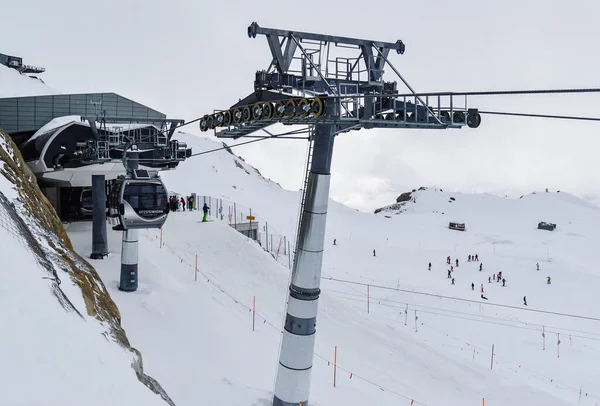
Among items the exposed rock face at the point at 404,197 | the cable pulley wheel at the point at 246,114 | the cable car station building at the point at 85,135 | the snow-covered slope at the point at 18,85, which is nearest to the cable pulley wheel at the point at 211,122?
the cable pulley wheel at the point at 246,114

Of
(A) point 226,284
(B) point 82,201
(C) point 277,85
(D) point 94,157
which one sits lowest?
(A) point 226,284

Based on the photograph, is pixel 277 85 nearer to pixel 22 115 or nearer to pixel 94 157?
pixel 94 157

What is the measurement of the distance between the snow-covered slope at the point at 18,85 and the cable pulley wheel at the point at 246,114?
73.0 metres

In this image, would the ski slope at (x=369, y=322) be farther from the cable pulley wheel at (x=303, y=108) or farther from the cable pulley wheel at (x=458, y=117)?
the cable pulley wheel at (x=458, y=117)

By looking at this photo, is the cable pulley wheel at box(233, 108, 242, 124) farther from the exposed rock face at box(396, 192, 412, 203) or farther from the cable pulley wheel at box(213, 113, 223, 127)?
the exposed rock face at box(396, 192, 412, 203)

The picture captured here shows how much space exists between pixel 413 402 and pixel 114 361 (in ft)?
39.4

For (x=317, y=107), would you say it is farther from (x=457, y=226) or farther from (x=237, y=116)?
(x=457, y=226)

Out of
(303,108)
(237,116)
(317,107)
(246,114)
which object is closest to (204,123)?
(237,116)

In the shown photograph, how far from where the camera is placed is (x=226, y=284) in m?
23.5

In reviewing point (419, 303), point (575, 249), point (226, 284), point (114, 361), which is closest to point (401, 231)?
point (575, 249)

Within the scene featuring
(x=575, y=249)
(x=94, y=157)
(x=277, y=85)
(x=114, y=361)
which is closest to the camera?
(x=114, y=361)

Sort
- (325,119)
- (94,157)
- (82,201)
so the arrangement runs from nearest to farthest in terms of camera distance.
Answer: (325,119) → (94,157) → (82,201)

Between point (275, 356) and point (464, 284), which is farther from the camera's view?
point (464, 284)

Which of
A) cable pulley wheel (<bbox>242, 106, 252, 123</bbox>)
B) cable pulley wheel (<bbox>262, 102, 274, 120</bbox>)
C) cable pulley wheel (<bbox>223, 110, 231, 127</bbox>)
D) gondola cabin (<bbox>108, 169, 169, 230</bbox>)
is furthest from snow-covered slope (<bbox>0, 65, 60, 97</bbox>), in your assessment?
cable pulley wheel (<bbox>262, 102, 274, 120</bbox>)
